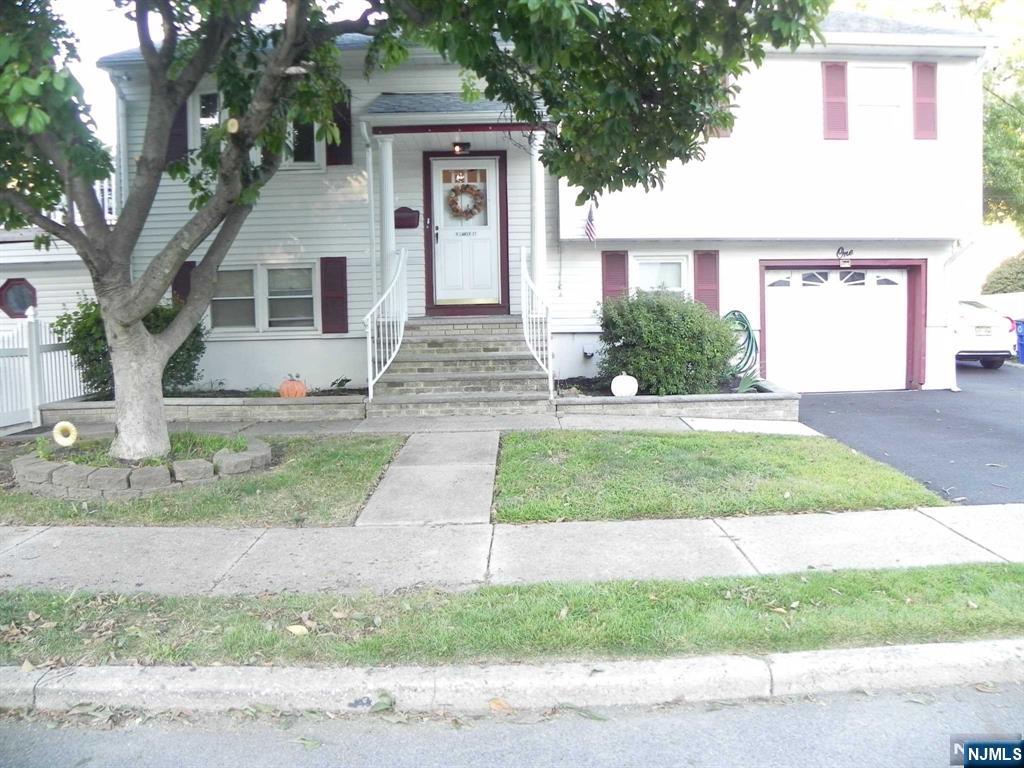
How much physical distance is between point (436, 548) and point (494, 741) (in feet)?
7.48

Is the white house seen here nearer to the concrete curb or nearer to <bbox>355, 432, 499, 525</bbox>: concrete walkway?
<bbox>355, 432, 499, 525</bbox>: concrete walkway

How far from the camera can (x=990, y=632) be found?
4352 millimetres

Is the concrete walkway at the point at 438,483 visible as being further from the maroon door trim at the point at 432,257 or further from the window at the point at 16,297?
the window at the point at 16,297

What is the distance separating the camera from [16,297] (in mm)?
14039

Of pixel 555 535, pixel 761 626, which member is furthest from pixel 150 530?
pixel 761 626

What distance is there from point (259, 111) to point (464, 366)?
4851mm

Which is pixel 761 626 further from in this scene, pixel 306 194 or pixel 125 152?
pixel 125 152

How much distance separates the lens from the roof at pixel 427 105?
11.6m

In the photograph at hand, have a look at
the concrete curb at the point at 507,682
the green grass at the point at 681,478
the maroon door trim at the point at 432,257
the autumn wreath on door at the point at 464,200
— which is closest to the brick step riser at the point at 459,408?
the green grass at the point at 681,478

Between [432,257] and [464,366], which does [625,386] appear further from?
[432,257]

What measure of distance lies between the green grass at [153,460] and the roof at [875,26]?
10746mm

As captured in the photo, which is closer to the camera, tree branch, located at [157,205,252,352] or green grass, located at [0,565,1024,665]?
green grass, located at [0,565,1024,665]

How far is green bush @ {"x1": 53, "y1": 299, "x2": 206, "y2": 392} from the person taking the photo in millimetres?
11500
